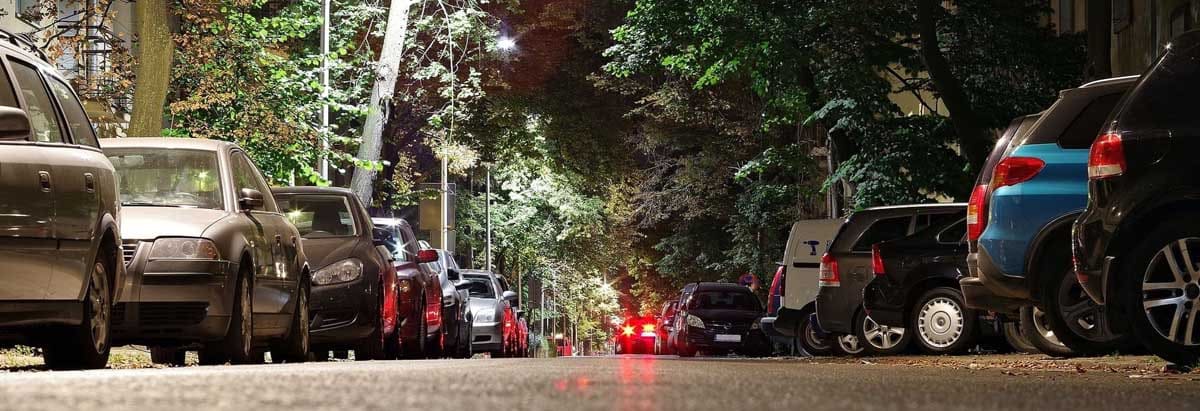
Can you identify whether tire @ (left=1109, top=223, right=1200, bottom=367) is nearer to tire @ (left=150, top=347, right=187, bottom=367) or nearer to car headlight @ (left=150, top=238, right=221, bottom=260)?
car headlight @ (left=150, top=238, right=221, bottom=260)

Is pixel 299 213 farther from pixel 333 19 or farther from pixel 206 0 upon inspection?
pixel 333 19

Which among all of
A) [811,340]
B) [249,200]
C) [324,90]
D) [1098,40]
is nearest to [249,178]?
[249,200]

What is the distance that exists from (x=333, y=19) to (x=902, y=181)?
1310 centimetres

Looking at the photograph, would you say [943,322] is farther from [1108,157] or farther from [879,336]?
[1108,157]

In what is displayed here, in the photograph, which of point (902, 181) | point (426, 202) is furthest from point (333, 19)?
point (902, 181)

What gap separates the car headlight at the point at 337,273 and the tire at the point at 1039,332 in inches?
222

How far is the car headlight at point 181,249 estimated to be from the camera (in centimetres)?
1190

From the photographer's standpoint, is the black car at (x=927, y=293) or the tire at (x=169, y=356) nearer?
the tire at (x=169, y=356)

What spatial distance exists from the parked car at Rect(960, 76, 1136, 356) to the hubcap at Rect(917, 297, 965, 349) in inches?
157

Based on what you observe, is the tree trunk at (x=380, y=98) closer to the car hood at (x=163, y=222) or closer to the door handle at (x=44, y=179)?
the car hood at (x=163, y=222)

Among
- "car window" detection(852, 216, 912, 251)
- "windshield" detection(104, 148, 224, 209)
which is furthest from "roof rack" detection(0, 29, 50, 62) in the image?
"car window" detection(852, 216, 912, 251)

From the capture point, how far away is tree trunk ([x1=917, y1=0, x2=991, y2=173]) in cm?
2645

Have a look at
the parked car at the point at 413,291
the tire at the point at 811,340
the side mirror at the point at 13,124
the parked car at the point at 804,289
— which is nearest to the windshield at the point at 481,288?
the parked car at the point at 804,289

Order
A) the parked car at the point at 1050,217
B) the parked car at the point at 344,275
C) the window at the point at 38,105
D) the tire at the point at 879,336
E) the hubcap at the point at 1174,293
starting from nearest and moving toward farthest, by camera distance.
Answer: the window at the point at 38,105 → the hubcap at the point at 1174,293 → the parked car at the point at 1050,217 → the parked car at the point at 344,275 → the tire at the point at 879,336
